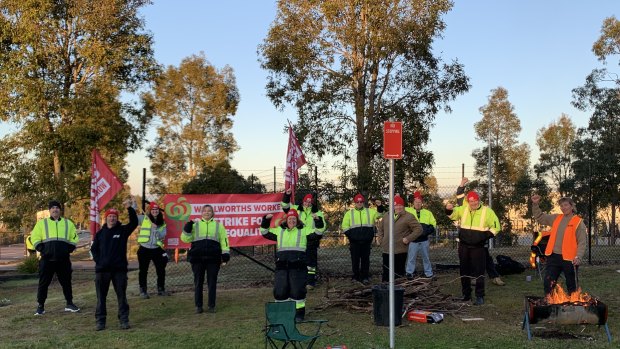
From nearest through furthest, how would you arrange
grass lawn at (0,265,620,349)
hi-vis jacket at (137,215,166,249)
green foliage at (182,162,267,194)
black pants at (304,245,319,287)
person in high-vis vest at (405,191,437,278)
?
1. grass lawn at (0,265,620,349)
2. hi-vis jacket at (137,215,166,249)
3. black pants at (304,245,319,287)
4. person in high-vis vest at (405,191,437,278)
5. green foliage at (182,162,267,194)

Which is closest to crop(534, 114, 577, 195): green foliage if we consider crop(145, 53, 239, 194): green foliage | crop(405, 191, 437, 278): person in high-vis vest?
crop(145, 53, 239, 194): green foliage

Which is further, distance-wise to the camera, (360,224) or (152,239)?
(360,224)

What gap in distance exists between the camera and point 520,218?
32.7 m

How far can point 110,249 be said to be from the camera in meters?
8.68

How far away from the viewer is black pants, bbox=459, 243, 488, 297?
389 inches

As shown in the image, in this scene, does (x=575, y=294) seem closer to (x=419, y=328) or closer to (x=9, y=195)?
(x=419, y=328)

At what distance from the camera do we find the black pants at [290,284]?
28.3 ft

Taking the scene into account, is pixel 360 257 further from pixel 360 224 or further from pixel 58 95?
pixel 58 95

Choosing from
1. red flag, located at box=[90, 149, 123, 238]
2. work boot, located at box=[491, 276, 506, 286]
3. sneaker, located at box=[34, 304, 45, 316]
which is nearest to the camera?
sneaker, located at box=[34, 304, 45, 316]

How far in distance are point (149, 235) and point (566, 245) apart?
24.9 ft

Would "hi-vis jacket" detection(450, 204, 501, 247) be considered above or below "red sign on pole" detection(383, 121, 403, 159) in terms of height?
below

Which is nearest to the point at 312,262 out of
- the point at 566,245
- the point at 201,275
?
the point at 201,275

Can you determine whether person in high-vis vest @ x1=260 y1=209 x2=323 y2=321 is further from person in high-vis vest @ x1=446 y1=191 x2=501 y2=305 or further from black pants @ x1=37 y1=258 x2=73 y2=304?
black pants @ x1=37 y1=258 x2=73 y2=304

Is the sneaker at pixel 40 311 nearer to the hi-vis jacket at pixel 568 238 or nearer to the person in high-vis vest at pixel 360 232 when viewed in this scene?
the person in high-vis vest at pixel 360 232
